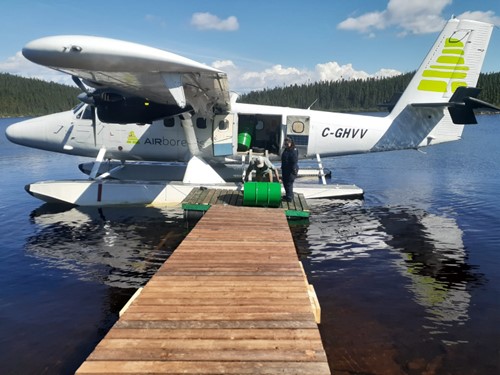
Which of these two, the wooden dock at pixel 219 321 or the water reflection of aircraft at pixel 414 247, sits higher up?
the wooden dock at pixel 219 321

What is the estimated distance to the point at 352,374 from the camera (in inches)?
185

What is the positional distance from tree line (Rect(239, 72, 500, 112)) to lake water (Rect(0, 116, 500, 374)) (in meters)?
125

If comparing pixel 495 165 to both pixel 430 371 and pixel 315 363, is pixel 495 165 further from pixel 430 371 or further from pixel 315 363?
pixel 315 363

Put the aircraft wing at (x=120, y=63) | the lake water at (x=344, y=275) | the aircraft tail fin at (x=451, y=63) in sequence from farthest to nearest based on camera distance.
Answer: the aircraft tail fin at (x=451, y=63) < the aircraft wing at (x=120, y=63) < the lake water at (x=344, y=275)

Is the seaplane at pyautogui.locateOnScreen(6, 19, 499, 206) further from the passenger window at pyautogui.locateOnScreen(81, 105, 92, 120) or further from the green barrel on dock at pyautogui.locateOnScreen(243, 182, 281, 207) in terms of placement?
the green barrel on dock at pyautogui.locateOnScreen(243, 182, 281, 207)

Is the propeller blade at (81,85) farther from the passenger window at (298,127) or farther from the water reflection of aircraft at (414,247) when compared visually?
the water reflection of aircraft at (414,247)

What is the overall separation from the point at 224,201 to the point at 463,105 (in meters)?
9.67

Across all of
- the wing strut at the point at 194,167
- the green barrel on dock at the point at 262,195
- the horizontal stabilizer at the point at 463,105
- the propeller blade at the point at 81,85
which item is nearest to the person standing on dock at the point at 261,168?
the green barrel on dock at the point at 262,195

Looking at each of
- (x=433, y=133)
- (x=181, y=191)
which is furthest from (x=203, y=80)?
(x=433, y=133)

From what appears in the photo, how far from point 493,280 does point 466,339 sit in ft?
8.91

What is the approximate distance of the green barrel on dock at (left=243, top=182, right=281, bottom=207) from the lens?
1086 cm

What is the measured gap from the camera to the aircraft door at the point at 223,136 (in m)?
14.7

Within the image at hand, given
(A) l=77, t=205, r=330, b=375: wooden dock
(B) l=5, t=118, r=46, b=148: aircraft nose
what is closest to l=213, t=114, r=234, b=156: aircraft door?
(B) l=5, t=118, r=46, b=148: aircraft nose

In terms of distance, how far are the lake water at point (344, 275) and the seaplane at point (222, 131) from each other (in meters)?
0.99
